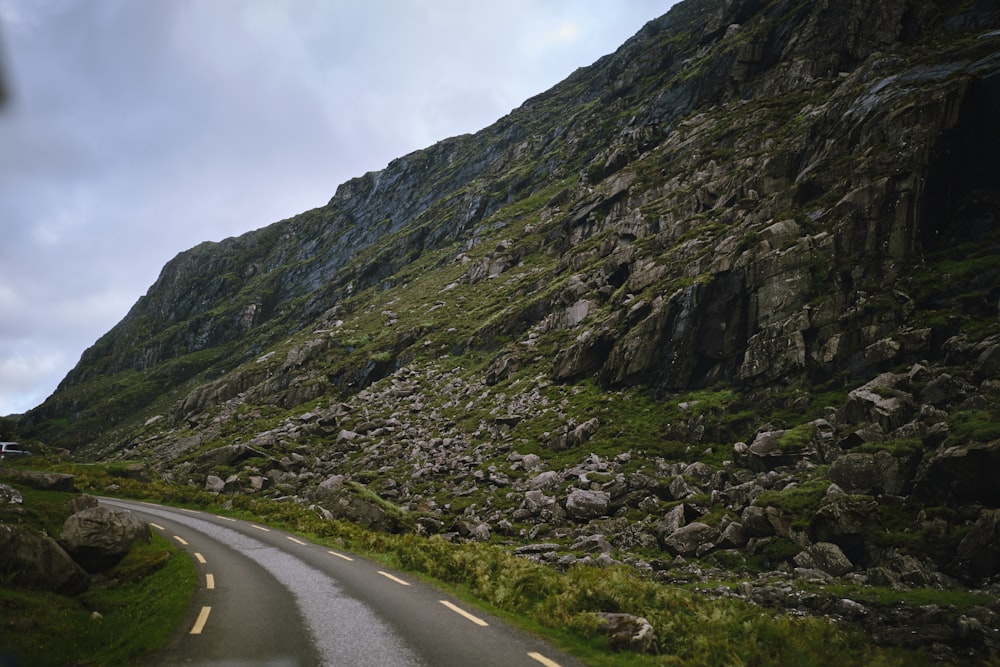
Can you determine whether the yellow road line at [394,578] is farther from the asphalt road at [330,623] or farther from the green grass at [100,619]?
the green grass at [100,619]

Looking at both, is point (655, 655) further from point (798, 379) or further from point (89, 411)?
point (89, 411)

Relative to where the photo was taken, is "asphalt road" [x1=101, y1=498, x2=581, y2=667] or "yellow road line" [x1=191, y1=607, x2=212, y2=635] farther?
"yellow road line" [x1=191, y1=607, x2=212, y2=635]

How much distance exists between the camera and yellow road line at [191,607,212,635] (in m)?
10.9

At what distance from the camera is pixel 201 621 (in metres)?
11.6

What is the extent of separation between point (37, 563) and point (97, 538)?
4.11 meters

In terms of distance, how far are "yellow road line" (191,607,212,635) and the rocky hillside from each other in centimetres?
1437

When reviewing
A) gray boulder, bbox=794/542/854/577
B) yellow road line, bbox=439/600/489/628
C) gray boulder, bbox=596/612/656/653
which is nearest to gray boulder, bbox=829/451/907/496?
gray boulder, bbox=794/542/854/577

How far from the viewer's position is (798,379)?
3075 cm

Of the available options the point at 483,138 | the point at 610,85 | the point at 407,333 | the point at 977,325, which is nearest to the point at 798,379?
the point at 977,325

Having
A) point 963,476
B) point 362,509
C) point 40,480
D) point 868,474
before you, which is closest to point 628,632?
point 963,476

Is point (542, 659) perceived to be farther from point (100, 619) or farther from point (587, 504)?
point (587, 504)

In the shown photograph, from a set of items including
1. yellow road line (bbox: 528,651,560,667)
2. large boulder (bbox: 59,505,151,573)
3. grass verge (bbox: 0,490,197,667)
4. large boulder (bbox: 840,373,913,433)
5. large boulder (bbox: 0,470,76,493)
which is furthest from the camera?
large boulder (bbox: 0,470,76,493)

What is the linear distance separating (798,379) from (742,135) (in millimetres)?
41782

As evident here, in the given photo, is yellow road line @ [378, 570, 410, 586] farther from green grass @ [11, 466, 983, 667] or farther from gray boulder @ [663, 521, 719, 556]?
gray boulder @ [663, 521, 719, 556]
